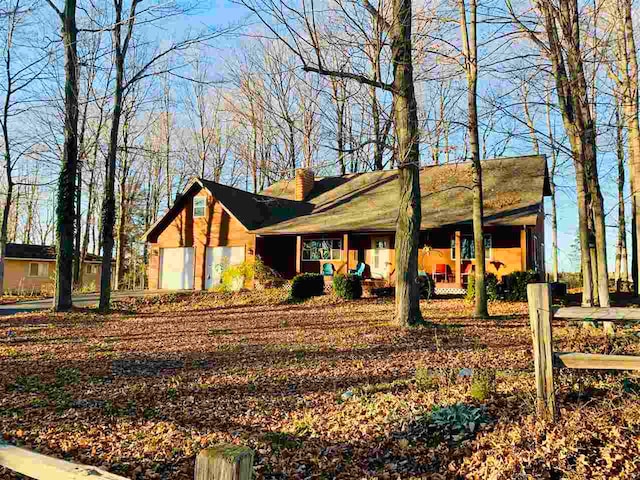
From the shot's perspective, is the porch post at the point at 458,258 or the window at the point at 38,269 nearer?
the porch post at the point at 458,258

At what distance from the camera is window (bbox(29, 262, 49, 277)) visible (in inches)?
1334

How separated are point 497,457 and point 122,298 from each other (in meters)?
18.7

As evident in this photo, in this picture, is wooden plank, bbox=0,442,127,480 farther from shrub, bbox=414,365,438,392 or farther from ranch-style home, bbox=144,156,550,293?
ranch-style home, bbox=144,156,550,293

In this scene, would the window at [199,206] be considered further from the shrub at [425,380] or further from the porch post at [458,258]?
the shrub at [425,380]

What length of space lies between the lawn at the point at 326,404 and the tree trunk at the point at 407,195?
0.71 m

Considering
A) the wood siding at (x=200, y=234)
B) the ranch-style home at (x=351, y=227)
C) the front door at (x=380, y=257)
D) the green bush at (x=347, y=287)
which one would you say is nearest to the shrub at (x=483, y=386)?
the green bush at (x=347, y=287)

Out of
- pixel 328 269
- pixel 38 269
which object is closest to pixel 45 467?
pixel 328 269

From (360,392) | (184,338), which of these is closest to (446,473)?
(360,392)

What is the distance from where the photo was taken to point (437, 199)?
20.8 m

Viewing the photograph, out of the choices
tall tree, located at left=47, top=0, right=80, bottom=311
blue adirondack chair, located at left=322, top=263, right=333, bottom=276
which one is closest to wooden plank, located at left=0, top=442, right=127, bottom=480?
tall tree, located at left=47, top=0, right=80, bottom=311

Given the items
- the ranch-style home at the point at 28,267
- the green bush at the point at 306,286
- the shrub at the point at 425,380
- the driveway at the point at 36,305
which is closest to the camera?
the shrub at the point at 425,380

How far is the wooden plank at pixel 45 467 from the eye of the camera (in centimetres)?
200

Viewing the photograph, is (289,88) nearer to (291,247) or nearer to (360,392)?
(291,247)

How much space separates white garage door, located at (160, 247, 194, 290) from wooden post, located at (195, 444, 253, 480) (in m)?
23.2
